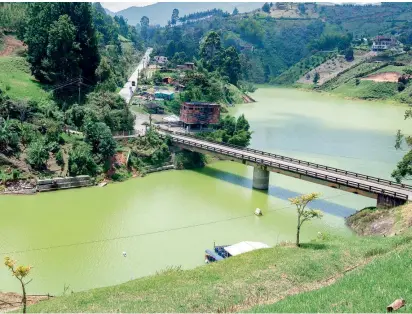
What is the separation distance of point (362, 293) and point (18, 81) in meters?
49.8

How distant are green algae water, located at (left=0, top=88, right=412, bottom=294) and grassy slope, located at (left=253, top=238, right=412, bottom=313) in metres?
11.1

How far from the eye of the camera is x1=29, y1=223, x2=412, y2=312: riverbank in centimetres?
1814

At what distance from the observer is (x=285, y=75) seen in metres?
154

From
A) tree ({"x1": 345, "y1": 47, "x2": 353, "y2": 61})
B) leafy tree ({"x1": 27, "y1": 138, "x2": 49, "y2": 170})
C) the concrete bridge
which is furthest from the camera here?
tree ({"x1": 345, "y1": 47, "x2": 353, "y2": 61})

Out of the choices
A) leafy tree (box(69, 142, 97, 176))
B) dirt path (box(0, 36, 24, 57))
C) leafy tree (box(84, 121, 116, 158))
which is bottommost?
leafy tree (box(69, 142, 97, 176))

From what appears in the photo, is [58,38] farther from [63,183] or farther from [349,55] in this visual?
[349,55]

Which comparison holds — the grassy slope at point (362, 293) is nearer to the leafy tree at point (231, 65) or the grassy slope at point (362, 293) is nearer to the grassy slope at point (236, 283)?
the grassy slope at point (236, 283)

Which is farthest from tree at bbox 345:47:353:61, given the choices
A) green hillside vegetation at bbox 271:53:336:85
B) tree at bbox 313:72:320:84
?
tree at bbox 313:72:320:84

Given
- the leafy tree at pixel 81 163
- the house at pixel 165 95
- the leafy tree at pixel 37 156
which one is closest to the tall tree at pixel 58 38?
the house at pixel 165 95

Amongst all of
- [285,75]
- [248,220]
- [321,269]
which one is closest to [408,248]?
[321,269]

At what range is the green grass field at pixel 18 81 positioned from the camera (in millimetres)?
52750

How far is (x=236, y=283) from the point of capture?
2003cm

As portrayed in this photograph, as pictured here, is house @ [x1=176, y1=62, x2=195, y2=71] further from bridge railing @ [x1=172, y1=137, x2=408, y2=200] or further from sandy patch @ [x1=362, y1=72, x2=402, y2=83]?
bridge railing @ [x1=172, y1=137, x2=408, y2=200]

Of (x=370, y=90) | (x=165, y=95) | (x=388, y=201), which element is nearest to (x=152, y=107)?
(x=165, y=95)
